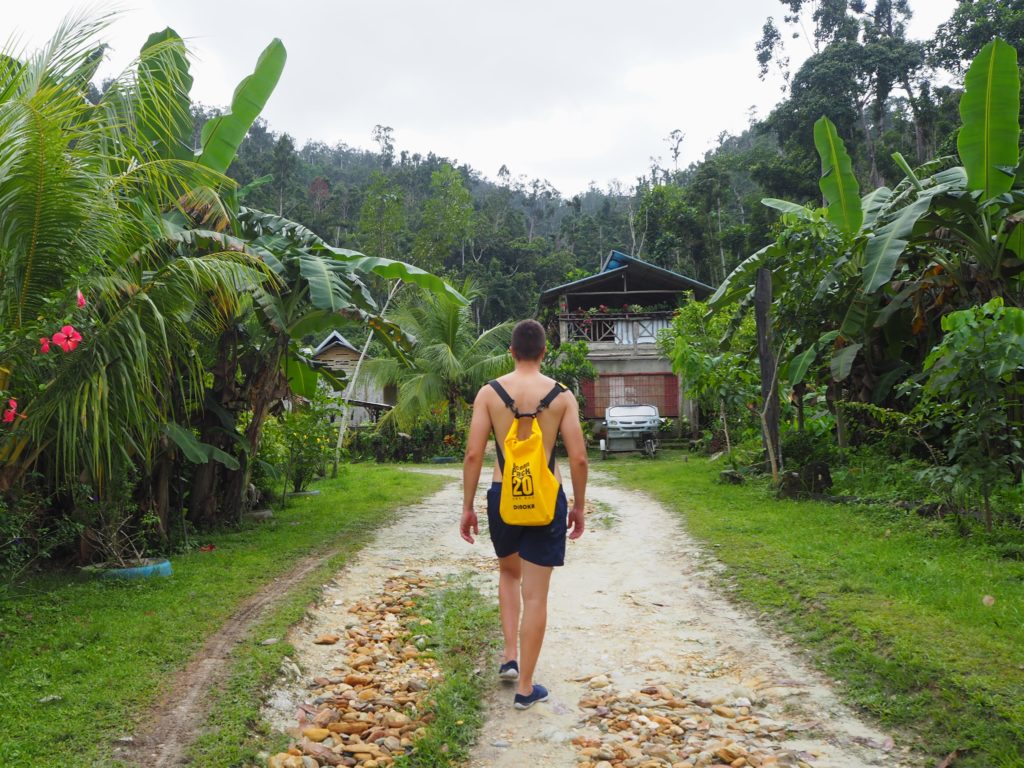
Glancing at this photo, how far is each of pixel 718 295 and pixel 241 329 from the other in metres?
6.67

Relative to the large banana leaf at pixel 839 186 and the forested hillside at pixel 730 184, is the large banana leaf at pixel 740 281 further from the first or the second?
the forested hillside at pixel 730 184

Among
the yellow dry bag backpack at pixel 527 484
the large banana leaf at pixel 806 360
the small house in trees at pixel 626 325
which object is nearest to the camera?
the yellow dry bag backpack at pixel 527 484

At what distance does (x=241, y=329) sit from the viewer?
8539mm

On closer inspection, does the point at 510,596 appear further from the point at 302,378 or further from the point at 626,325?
the point at 626,325

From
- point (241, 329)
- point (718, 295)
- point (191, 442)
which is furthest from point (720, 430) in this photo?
point (191, 442)

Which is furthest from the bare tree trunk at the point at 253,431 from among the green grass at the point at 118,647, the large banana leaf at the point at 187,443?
the large banana leaf at the point at 187,443

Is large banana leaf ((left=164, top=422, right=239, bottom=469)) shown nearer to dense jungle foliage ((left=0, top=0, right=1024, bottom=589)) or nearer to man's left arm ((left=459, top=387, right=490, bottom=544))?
dense jungle foliage ((left=0, top=0, right=1024, bottom=589))

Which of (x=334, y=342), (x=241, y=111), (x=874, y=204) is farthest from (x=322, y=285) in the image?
(x=334, y=342)

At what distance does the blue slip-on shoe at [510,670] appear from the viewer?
398 centimetres

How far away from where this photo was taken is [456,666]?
4340mm

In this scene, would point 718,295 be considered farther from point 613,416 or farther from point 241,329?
point 613,416

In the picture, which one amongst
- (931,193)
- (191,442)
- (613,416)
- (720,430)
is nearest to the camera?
(191,442)

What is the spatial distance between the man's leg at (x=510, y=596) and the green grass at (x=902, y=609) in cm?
161

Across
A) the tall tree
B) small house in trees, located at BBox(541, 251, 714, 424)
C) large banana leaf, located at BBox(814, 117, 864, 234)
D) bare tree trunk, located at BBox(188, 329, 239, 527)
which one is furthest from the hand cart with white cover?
the tall tree
